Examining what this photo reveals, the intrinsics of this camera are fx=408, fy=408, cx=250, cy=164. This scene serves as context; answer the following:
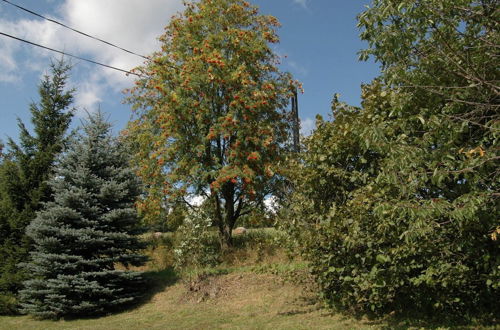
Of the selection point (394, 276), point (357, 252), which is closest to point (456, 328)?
point (394, 276)

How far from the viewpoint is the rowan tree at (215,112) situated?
12422mm

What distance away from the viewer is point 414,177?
167 inches

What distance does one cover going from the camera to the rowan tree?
40.8 feet

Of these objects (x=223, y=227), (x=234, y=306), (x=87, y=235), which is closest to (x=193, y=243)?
(x=234, y=306)

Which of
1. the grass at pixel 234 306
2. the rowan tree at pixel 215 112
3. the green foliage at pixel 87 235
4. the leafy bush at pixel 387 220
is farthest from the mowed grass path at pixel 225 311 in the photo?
the rowan tree at pixel 215 112

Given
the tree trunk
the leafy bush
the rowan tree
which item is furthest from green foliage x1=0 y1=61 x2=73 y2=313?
the leafy bush

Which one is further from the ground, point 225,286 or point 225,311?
point 225,286

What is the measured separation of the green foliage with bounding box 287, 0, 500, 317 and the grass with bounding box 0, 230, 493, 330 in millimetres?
571

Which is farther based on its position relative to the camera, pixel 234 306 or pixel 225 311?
pixel 234 306

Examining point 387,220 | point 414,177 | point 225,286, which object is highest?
point 414,177

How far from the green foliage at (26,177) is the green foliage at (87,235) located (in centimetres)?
50

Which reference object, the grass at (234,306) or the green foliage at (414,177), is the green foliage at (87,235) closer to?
the grass at (234,306)

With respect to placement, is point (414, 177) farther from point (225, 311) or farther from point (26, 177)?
point (26, 177)

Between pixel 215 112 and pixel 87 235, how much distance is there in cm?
562
